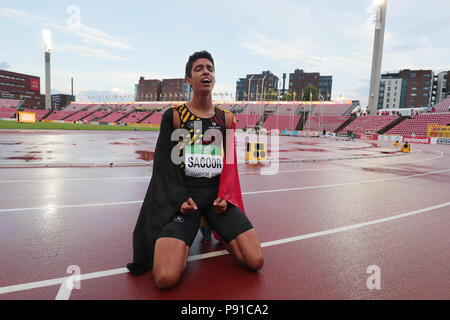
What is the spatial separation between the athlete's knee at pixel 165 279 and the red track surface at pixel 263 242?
87mm

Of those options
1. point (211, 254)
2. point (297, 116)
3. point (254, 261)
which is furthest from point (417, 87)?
point (254, 261)

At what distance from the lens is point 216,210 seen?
3191 millimetres

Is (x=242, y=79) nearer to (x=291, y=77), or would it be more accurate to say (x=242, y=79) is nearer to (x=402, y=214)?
(x=291, y=77)

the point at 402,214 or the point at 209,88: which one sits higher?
the point at 209,88

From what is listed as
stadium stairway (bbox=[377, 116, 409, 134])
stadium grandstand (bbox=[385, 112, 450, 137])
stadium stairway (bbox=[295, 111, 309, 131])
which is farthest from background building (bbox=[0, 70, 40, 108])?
stadium grandstand (bbox=[385, 112, 450, 137])

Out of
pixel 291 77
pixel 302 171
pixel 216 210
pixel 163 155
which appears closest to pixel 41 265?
pixel 163 155

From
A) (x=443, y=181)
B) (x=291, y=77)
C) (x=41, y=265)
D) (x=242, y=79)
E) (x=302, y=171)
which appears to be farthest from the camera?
(x=242, y=79)

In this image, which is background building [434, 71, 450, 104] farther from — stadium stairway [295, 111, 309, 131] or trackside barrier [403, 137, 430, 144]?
trackside barrier [403, 137, 430, 144]

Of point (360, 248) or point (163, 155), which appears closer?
point (163, 155)

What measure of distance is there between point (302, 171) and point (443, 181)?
4649mm

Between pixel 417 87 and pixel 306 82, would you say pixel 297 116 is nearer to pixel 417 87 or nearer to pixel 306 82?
pixel 306 82

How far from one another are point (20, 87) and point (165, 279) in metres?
153

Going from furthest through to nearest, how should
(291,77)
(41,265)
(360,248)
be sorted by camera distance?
(291,77) → (360,248) → (41,265)
